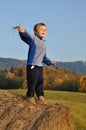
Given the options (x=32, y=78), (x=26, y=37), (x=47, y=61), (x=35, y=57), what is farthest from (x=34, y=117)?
(x=47, y=61)

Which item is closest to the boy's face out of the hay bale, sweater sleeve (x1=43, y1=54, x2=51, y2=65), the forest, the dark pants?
sweater sleeve (x1=43, y1=54, x2=51, y2=65)

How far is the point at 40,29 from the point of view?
11.3 meters

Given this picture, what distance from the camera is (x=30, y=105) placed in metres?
10.7

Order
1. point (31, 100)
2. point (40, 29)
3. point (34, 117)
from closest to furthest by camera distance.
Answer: point (34, 117) → point (31, 100) → point (40, 29)

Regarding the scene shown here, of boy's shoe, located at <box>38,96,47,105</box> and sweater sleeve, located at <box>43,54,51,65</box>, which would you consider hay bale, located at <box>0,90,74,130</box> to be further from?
sweater sleeve, located at <box>43,54,51,65</box>

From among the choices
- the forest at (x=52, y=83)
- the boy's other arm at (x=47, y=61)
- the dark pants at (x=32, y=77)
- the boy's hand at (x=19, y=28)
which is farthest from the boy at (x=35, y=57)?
the forest at (x=52, y=83)

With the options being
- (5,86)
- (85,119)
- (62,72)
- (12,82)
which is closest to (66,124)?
(85,119)

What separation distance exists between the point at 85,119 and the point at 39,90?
22.2ft

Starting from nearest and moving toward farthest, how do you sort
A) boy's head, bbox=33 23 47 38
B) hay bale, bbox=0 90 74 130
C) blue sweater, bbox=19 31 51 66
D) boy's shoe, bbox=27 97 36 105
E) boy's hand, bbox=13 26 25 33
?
hay bale, bbox=0 90 74 130, boy's hand, bbox=13 26 25 33, boy's shoe, bbox=27 97 36 105, blue sweater, bbox=19 31 51 66, boy's head, bbox=33 23 47 38

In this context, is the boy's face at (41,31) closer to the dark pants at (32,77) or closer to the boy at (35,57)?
the boy at (35,57)

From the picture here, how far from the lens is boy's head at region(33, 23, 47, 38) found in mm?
11250

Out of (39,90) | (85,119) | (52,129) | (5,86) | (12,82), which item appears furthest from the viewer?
(12,82)

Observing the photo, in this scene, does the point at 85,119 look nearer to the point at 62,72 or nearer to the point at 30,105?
the point at 30,105

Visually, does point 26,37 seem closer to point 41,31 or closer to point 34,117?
point 41,31
